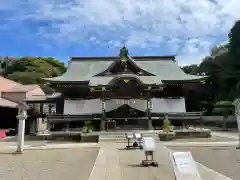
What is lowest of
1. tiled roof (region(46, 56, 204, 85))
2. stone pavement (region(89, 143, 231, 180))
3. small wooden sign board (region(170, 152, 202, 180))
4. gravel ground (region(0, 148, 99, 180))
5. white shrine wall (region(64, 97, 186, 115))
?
gravel ground (region(0, 148, 99, 180))

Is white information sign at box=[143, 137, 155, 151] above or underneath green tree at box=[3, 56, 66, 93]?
underneath

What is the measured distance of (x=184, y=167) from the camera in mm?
4289

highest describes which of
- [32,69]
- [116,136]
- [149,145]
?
[32,69]

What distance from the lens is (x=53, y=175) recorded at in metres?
6.25

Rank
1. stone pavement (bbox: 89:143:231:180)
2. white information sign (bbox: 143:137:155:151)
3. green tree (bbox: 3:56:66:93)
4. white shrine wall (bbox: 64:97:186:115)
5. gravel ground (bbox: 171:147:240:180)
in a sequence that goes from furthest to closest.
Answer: green tree (bbox: 3:56:66:93)
white shrine wall (bbox: 64:97:186:115)
white information sign (bbox: 143:137:155:151)
gravel ground (bbox: 171:147:240:180)
stone pavement (bbox: 89:143:231:180)

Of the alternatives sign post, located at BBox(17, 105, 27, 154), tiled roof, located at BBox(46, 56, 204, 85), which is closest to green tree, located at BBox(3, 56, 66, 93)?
tiled roof, located at BBox(46, 56, 204, 85)

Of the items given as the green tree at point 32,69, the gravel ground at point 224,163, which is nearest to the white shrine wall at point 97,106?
the gravel ground at point 224,163

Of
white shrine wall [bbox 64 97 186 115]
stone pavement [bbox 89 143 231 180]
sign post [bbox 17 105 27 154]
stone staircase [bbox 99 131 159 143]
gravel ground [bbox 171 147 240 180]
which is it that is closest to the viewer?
stone pavement [bbox 89 143 231 180]

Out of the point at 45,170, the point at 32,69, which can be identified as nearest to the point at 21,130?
the point at 45,170

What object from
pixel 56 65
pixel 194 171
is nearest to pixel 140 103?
pixel 194 171

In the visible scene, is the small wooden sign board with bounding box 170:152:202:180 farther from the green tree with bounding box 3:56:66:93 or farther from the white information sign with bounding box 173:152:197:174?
the green tree with bounding box 3:56:66:93

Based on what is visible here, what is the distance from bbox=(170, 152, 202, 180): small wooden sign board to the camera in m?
4.14

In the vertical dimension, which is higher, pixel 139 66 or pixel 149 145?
pixel 139 66

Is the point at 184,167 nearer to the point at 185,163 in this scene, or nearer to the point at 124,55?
the point at 185,163
